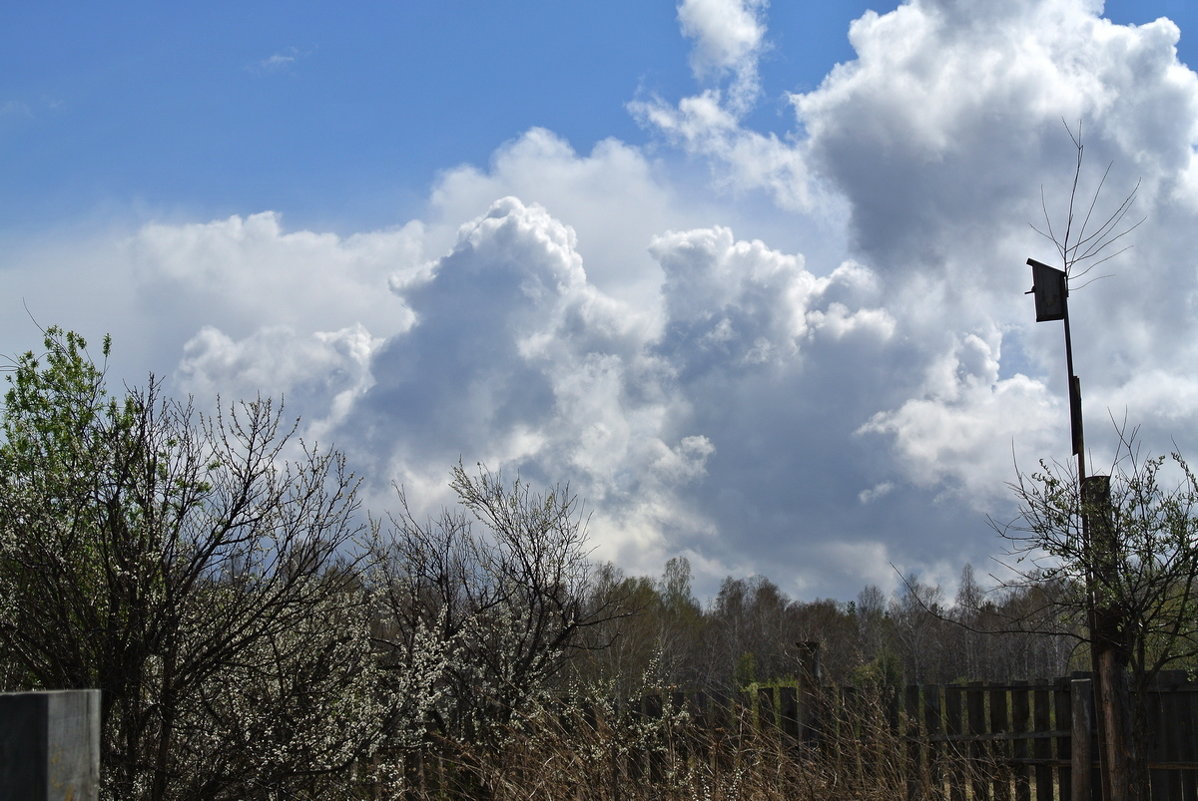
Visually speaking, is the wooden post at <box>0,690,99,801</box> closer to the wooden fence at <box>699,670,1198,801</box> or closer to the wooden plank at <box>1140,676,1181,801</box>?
the wooden fence at <box>699,670,1198,801</box>

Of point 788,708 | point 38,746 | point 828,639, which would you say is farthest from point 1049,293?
point 828,639

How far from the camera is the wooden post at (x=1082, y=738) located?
8613 millimetres

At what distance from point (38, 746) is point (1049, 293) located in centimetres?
894

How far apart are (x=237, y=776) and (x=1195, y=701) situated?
740cm

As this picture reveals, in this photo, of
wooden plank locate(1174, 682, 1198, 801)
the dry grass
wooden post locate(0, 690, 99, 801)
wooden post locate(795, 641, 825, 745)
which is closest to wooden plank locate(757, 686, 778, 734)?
wooden post locate(795, 641, 825, 745)

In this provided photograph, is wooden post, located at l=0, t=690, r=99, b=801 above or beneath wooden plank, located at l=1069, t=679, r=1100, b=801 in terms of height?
above

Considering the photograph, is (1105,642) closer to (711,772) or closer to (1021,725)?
(1021,725)

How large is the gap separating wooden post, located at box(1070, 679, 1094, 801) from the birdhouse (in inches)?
126

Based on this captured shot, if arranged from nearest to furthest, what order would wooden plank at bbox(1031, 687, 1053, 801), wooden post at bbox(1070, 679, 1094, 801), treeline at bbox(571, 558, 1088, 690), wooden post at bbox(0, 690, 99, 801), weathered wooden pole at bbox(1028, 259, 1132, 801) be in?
wooden post at bbox(0, 690, 99, 801)
weathered wooden pole at bbox(1028, 259, 1132, 801)
wooden post at bbox(1070, 679, 1094, 801)
wooden plank at bbox(1031, 687, 1053, 801)
treeline at bbox(571, 558, 1088, 690)

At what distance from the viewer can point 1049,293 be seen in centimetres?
938

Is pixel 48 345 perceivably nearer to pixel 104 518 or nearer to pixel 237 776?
pixel 104 518

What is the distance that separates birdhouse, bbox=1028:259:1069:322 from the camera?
30.6ft

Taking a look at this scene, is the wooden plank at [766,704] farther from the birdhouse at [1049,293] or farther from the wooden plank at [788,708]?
the birdhouse at [1049,293]

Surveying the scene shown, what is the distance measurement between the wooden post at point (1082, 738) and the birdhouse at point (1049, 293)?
3.19 meters
